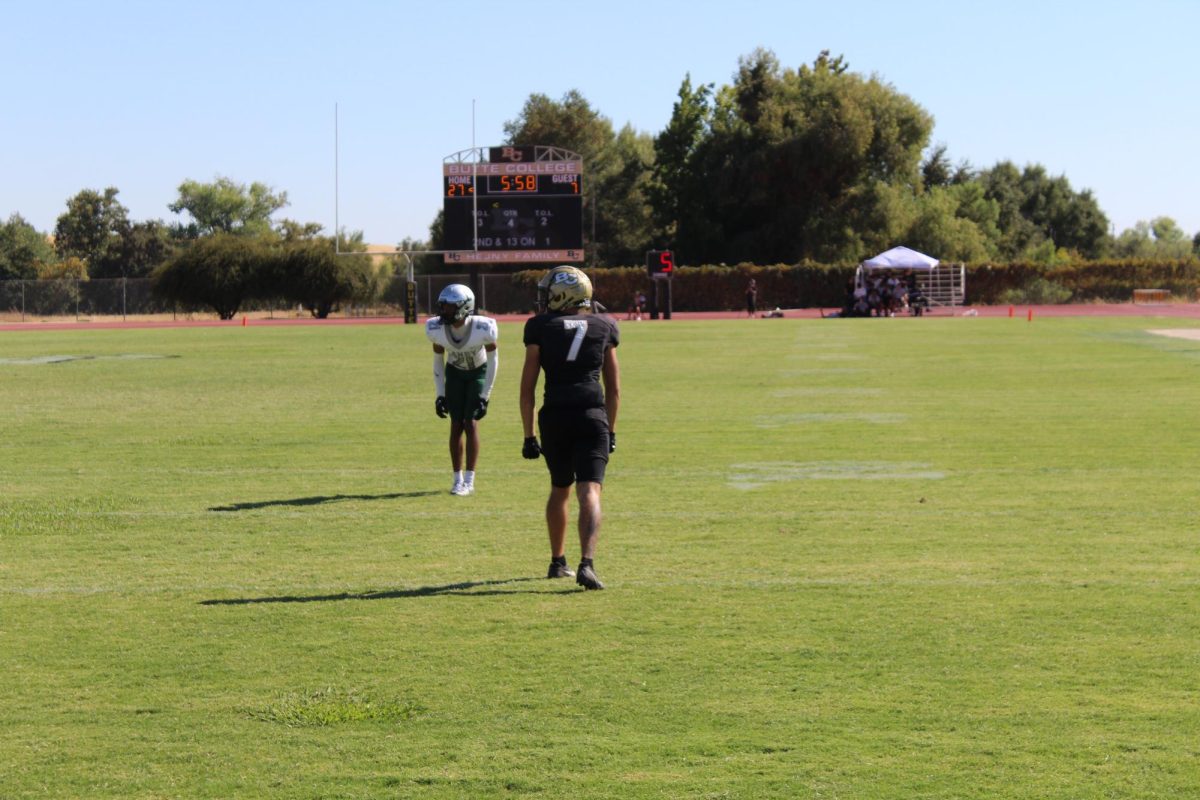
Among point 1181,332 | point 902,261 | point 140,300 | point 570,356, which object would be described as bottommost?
point 1181,332

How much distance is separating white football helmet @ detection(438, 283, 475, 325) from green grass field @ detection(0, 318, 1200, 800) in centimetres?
141

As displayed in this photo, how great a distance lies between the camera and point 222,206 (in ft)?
450

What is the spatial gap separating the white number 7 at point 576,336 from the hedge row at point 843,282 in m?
66.0

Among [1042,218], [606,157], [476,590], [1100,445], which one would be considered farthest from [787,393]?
[1042,218]

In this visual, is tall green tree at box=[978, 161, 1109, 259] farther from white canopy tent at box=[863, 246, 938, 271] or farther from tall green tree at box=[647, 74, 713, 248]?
white canopy tent at box=[863, 246, 938, 271]

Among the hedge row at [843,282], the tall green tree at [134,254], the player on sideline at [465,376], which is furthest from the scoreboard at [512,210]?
the tall green tree at [134,254]

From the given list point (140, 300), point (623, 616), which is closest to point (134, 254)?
point (140, 300)

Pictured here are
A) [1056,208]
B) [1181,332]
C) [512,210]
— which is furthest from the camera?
[1056,208]

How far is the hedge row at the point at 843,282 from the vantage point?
2931 inches

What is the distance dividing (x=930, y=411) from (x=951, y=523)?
9.01 m

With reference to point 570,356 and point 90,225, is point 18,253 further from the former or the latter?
point 570,356

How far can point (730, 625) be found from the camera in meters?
7.69

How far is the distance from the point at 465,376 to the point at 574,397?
431 centimetres

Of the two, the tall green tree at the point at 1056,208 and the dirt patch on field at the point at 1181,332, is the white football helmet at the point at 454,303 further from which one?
the tall green tree at the point at 1056,208
